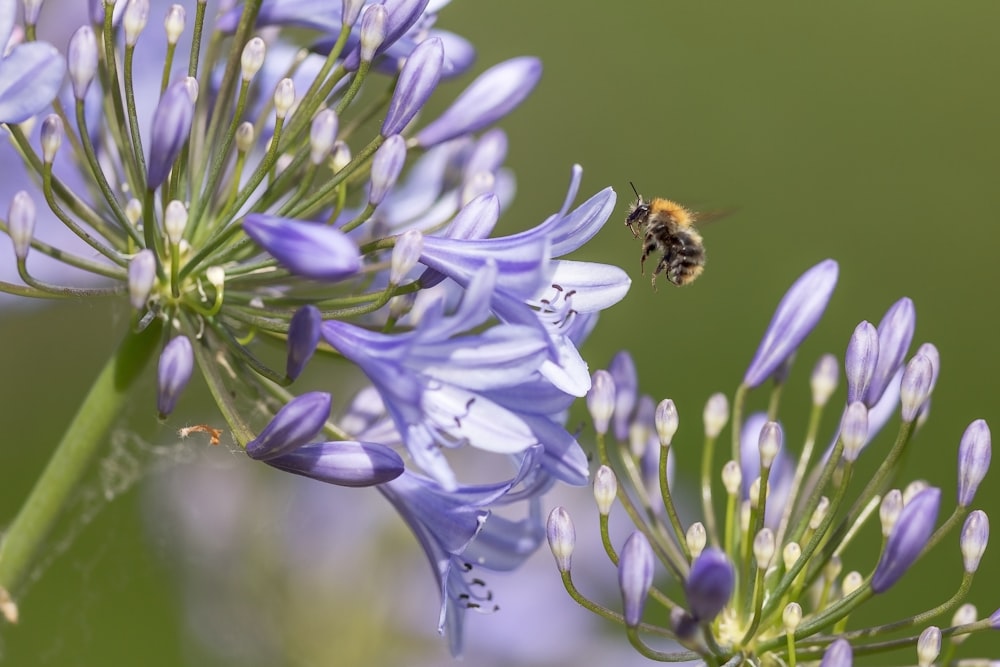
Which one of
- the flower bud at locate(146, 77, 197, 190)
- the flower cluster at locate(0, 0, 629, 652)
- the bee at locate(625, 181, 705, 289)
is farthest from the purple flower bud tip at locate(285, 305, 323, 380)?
the bee at locate(625, 181, 705, 289)

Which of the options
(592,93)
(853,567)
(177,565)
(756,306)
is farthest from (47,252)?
(592,93)

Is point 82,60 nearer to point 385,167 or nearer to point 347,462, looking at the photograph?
point 385,167

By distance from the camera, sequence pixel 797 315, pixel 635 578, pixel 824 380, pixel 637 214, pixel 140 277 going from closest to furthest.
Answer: pixel 140 277, pixel 635 578, pixel 797 315, pixel 824 380, pixel 637 214

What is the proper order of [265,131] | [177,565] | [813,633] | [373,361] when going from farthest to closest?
[177,565] → [265,131] → [813,633] → [373,361]

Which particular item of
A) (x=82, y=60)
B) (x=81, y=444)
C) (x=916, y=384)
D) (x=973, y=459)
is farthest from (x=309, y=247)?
(x=973, y=459)

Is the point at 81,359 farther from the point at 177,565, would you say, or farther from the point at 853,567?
the point at 853,567
